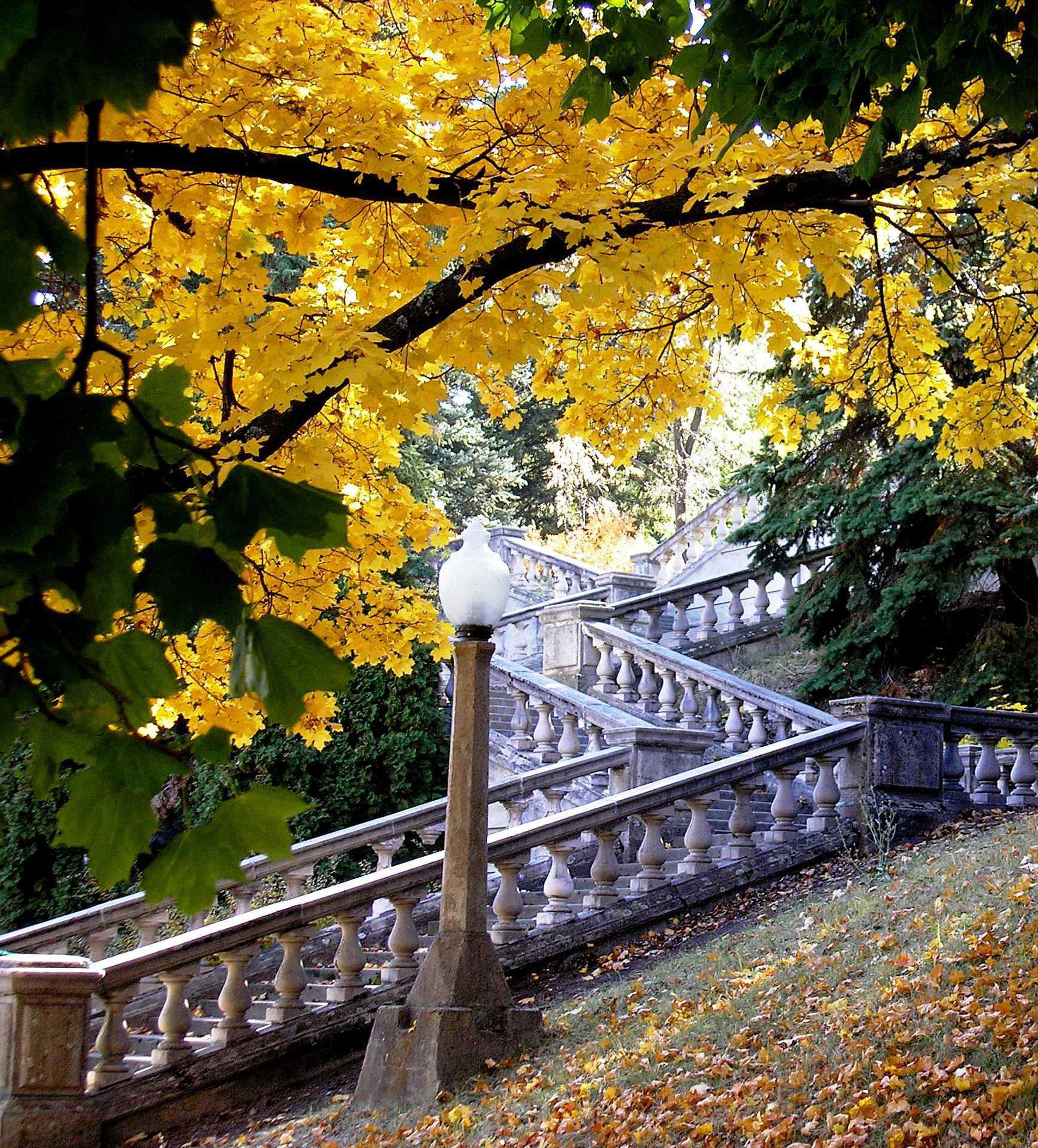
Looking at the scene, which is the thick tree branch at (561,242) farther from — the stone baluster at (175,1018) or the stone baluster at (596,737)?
the stone baluster at (596,737)

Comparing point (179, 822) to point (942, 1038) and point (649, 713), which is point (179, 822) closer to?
point (649, 713)

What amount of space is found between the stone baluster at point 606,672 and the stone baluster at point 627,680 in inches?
4.9

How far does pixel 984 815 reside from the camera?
1079 cm

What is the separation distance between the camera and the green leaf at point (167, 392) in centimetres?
208

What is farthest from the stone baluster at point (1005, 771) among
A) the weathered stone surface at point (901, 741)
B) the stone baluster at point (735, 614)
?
the stone baluster at point (735, 614)

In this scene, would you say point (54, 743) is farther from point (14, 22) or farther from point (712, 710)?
point (712, 710)

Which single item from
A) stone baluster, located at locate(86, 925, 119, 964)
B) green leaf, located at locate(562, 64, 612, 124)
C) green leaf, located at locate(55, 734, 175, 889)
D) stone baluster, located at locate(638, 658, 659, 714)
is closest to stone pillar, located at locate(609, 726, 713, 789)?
stone baluster, located at locate(638, 658, 659, 714)

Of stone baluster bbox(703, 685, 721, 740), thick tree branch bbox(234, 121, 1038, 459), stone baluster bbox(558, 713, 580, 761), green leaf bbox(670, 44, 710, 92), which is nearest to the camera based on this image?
green leaf bbox(670, 44, 710, 92)

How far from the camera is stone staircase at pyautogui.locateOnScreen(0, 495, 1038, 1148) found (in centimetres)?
810

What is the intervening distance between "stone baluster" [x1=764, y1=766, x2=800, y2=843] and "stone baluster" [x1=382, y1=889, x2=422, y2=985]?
3.06 metres

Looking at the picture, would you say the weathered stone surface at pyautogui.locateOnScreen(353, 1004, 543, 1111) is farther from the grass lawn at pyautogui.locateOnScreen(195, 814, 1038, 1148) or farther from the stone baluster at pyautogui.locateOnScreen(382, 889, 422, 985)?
the stone baluster at pyautogui.locateOnScreen(382, 889, 422, 985)

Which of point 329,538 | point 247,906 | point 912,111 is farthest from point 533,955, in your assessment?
point 329,538

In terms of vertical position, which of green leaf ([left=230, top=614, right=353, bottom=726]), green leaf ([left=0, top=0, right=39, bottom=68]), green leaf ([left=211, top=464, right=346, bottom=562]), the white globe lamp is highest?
the white globe lamp

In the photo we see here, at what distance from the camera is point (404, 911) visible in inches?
348
